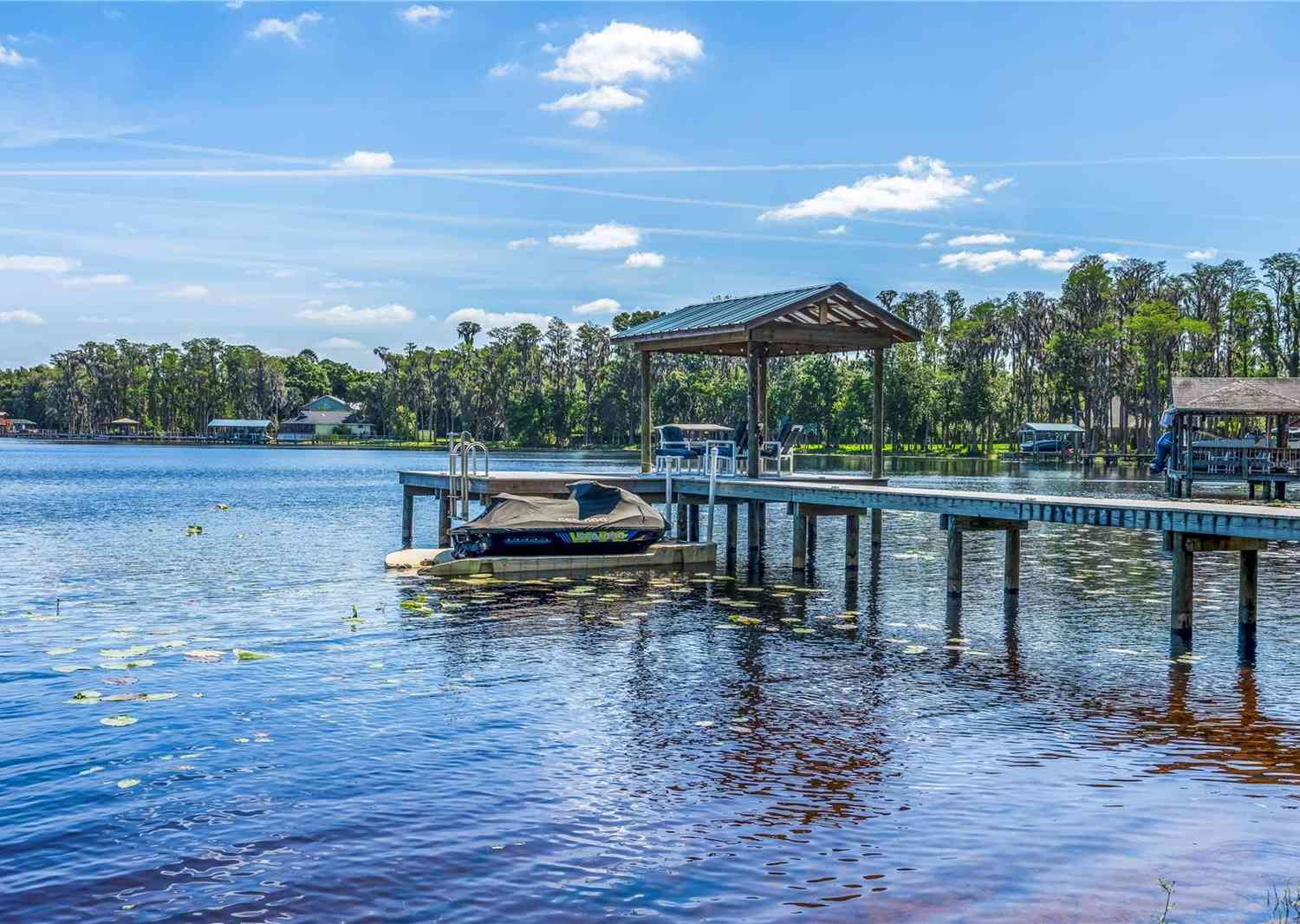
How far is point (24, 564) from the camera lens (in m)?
27.7

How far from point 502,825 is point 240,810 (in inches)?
91.0

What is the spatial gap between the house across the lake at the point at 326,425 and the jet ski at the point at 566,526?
145 m

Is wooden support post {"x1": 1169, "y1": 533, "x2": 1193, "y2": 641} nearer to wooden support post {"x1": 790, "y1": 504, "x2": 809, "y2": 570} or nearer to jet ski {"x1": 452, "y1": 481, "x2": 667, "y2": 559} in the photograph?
wooden support post {"x1": 790, "y1": 504, "x2": 809, "y2": 570}

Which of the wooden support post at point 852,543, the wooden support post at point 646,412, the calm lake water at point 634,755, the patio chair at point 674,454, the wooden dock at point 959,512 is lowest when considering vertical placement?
the calm lake water at point 634,755

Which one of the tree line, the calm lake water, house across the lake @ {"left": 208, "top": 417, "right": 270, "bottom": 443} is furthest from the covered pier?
house across the lake @ {"left": 208, "top": 417, "right": 270, "bottom": 443}

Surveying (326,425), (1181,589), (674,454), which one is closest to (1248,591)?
(1181,589)

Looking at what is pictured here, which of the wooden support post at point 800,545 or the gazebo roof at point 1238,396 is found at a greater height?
the gazebo roof at point 1238,396

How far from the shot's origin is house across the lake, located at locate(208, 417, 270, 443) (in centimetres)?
16275

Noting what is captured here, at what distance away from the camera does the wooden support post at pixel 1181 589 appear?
57.0ft

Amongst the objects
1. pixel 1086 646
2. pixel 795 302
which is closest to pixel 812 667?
pixel 1086 646

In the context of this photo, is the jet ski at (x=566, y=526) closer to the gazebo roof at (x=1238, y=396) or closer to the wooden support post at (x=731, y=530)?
the wooden support post at (x=731, y=530)

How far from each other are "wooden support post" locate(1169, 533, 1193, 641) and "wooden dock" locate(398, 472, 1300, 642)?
0.01 meters

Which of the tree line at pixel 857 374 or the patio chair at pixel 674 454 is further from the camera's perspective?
the tree line at pixel 857 374

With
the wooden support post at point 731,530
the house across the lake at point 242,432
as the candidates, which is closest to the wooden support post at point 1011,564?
the wooden support post at point 731,530
